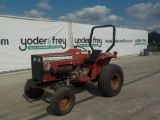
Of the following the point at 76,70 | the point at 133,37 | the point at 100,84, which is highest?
the point at 133,37

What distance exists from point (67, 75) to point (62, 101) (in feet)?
3.08

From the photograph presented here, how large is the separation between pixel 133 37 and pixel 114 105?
1549 centimetres

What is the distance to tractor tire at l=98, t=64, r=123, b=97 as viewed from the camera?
5809 millimetres

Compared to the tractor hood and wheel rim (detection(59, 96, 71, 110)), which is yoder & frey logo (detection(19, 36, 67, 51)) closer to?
the tractor hood

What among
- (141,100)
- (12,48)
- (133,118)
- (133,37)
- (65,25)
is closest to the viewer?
(133,118)

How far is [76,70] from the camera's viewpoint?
5828 mm

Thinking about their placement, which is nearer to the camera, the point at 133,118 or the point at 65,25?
the point at 133,118

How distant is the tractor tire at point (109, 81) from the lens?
19.1 feet

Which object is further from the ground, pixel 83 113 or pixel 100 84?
pixel 100 84

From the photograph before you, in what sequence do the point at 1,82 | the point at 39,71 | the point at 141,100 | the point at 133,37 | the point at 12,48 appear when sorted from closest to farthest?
the point at 39,71 < the point at 141,100 < the point at 1,82 < the point at 12,48 < the point at 133,37

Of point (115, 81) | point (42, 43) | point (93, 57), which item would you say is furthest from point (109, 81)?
point (42, 43)

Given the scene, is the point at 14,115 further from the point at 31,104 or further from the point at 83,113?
the point at 83,113

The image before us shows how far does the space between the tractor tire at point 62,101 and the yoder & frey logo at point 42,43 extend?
6.70m

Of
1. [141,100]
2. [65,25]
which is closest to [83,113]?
[141,100]
